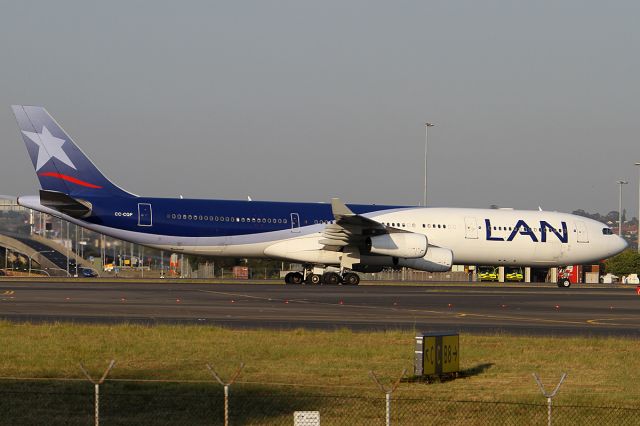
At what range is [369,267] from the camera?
185ft

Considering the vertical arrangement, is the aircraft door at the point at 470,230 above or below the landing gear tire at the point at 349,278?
above

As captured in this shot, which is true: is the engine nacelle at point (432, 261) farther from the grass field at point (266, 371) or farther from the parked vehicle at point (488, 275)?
the parked vehicle at point (488, 275)

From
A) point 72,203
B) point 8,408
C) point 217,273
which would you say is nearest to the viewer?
point 8,408

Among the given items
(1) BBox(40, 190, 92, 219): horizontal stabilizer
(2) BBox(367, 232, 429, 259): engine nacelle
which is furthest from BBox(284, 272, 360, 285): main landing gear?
(1) BBox(40, 190, 92, 219): horizontal stabilizer

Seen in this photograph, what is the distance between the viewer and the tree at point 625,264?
112312mm

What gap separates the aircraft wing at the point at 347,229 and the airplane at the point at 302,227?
0.17 feet


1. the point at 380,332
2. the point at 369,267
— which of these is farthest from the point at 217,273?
the point at 380,332

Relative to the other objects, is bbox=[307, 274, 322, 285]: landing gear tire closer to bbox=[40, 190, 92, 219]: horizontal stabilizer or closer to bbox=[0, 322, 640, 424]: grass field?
bbox=[40, 190, 92, 219]: horizontal stabilizer

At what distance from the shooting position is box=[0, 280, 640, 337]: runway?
1128 inches

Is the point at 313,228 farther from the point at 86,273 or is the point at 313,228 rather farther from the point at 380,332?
the point at 86,273

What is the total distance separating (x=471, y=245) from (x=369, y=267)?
19.3 ft

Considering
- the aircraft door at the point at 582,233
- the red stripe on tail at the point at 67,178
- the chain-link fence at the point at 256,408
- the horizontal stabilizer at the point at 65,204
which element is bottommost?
the chain-link fence at the point at 256,408

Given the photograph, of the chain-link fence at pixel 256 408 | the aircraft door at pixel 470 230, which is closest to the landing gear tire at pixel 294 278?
the aircraft door at pixel 470 230

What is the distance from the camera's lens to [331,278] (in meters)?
55.3
